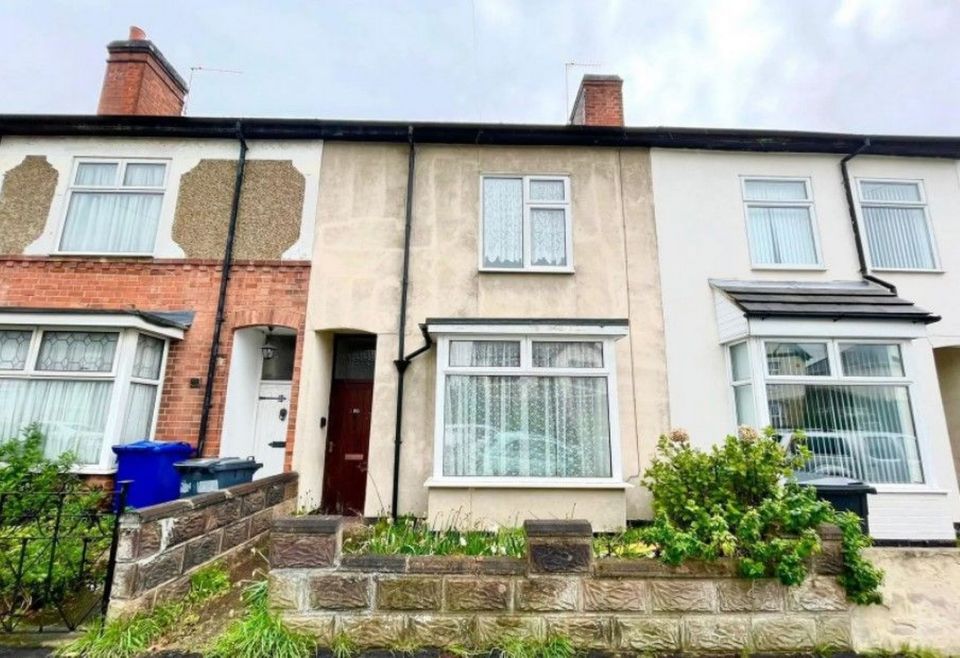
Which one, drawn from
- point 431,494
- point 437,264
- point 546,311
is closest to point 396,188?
point 437,264

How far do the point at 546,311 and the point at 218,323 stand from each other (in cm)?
498

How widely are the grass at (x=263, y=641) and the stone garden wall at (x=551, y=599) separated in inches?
3.2

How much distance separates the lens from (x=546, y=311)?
7152 millimetres

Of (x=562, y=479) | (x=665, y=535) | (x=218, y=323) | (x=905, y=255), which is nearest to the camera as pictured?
(x=665, y=535)

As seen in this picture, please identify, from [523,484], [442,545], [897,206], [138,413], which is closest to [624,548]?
[442,545]

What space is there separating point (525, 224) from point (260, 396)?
5134 mm

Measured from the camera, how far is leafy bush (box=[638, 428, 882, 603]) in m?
3.36

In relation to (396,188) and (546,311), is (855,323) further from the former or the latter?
(396,188)

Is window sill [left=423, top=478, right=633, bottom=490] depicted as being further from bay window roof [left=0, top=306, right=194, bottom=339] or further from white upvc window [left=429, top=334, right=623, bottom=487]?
bay window roof [left=0, top=306, right=194, bottom=339]

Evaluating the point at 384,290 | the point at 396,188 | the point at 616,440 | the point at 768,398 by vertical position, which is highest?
the point at 396,188

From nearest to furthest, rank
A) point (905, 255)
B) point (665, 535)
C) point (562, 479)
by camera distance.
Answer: point (665, 535) < point (562, 479) < point (905, 255)

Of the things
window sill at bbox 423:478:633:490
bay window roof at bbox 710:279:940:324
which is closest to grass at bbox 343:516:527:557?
window sill at bbox 423:478:633:490

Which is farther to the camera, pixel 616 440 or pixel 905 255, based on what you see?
pixel 905 255

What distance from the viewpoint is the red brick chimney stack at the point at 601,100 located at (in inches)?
333
